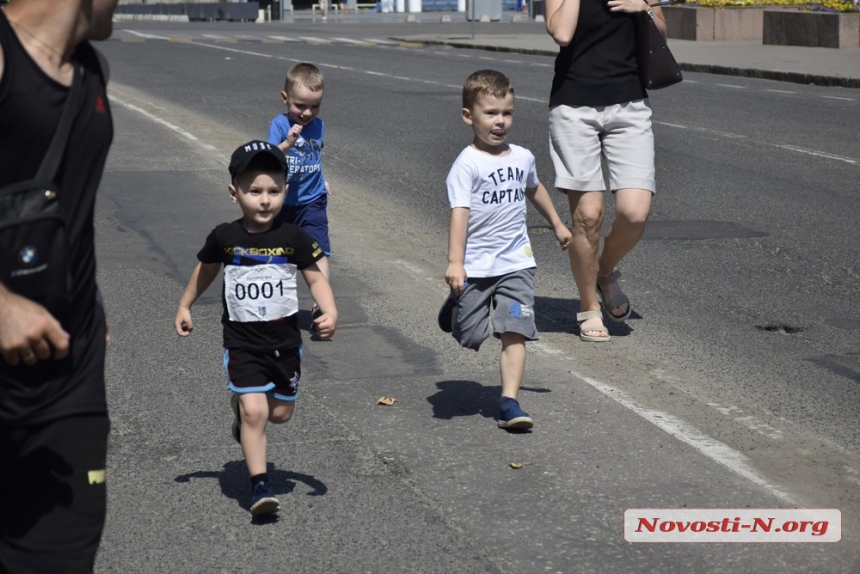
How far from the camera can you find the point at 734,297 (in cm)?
762

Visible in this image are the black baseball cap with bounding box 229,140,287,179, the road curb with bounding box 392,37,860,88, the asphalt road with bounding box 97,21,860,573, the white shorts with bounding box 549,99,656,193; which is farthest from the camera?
the road curb with bounding box 392,37,860,88

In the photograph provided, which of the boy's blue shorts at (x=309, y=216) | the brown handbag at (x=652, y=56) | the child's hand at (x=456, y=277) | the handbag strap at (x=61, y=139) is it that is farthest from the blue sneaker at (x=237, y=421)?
the brown handbag at (x=652, y=56)

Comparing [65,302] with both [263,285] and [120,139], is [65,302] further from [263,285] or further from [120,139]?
[120,139]

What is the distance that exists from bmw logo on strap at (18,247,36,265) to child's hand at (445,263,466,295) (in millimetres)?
2811

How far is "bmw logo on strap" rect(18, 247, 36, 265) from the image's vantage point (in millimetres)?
2438

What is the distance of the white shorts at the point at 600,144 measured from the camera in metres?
6.64

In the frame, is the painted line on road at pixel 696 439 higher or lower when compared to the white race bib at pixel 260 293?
lower

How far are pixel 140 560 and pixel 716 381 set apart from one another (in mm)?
2970

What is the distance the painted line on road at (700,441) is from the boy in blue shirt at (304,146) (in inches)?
70.7

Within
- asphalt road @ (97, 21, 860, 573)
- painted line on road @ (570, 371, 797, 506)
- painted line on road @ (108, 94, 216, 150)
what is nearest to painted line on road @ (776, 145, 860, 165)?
asphalt road @ (97, 21, 860, 573)

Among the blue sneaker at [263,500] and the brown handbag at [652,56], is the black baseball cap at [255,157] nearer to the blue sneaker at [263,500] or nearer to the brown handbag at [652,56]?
the blue sneaker at [263,500]

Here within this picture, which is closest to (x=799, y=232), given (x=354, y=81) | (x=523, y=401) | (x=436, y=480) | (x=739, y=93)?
(x=523, y=401)

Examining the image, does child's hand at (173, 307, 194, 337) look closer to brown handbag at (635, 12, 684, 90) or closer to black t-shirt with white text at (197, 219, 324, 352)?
black t-shirt with white text at (197, 219, 324, 352)

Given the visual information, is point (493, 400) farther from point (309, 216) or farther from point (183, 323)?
point (309, 216)
